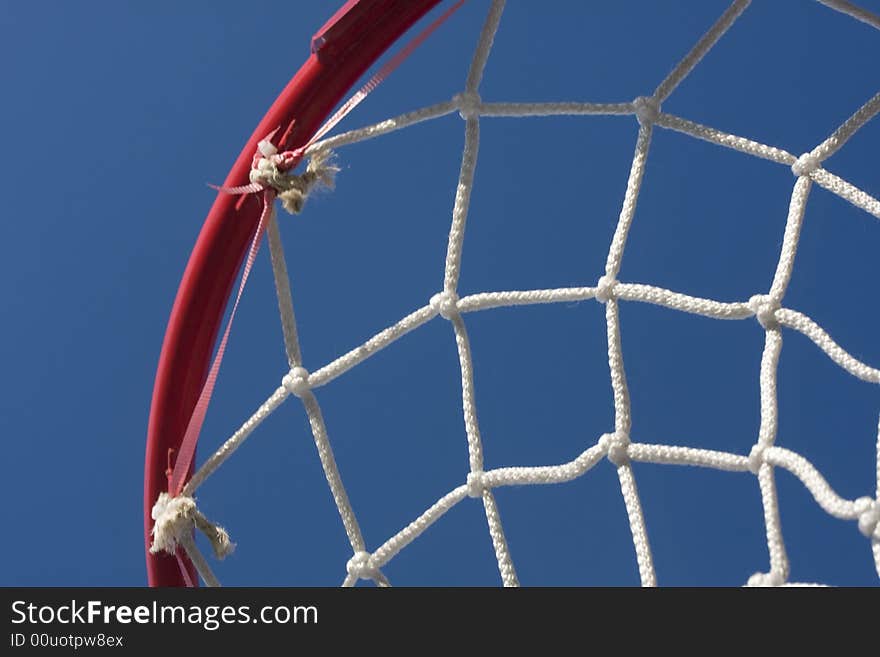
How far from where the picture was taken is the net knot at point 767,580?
944 millimetres

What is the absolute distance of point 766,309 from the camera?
1.05m

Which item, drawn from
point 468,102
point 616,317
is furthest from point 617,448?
point 468,102

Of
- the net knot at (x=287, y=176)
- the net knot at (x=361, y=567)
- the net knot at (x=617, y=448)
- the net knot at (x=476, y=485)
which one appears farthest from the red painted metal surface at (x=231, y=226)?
the net knot at (x=617, y=448)

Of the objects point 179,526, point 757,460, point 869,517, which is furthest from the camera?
point 179,526

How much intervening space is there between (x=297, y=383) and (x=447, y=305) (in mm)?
182

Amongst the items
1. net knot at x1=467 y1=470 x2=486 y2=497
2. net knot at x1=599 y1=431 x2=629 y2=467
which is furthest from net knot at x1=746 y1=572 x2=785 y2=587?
net knot at x1=467 y1=470 x2=486 y2=497

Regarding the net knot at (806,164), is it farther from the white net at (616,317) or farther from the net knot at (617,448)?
the net knot at (617,448)

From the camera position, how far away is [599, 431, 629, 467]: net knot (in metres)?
1.06

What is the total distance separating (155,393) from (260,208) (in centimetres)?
23

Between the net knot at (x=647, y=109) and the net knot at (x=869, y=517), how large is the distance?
45 centimetres

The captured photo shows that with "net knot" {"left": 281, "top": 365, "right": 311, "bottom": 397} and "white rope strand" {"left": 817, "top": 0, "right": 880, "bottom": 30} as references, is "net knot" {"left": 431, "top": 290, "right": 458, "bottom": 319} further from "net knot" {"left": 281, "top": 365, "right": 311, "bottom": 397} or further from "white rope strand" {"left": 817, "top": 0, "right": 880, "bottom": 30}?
"white rope strand" {"left": 817, "top": 0, "right": 880, "bottom": 30}

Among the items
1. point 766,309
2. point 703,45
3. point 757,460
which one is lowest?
point 757,460

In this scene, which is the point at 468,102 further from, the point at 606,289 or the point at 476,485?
the point at 476,485
